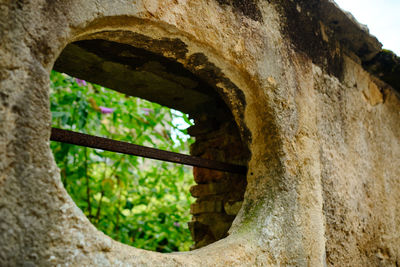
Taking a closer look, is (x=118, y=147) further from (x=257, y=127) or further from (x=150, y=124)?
(x=150, y=124)

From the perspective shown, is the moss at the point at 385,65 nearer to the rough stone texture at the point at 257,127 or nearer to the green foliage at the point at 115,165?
the rough stone texture at the point at 257,127

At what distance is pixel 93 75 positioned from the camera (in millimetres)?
1794

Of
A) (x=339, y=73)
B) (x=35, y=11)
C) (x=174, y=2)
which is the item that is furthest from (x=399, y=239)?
(x=35, y=11)

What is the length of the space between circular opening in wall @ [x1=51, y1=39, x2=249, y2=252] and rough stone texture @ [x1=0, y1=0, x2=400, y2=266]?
7.6 inches

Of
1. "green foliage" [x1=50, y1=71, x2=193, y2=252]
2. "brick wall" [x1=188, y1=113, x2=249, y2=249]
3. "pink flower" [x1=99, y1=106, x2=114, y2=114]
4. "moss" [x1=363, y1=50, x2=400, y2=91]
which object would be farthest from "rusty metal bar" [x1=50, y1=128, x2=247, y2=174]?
"pink flower" [x1=99, y1=106, x2=114, y2=114]

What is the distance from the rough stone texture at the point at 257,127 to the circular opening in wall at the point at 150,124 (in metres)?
0.19

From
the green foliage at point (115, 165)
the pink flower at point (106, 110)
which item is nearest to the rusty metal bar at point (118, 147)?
the green foliage at point (115, 165)

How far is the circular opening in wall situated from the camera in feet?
5.52

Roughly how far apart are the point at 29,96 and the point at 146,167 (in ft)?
16.9

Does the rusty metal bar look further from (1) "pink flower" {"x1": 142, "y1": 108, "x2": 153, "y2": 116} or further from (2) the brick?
(1) "pink flower" {"x1": 142, "y1": 108, "x2": 153, "y2": 116}

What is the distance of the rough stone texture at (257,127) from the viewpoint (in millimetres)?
766

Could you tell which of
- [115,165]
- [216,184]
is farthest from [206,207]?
[115,165]

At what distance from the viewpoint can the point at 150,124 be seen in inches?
106

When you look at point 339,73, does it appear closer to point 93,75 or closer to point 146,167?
point 93,75
